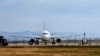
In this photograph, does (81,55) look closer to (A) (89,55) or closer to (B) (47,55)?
(A) (89,55)

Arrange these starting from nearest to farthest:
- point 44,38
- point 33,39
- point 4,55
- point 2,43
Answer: point 4,55 → point 2,43 → point 44,38 → point 33,39

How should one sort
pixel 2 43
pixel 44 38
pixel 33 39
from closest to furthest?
pixel 2 43, pixel 44 38, pixel 33 39

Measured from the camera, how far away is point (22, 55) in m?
39.8

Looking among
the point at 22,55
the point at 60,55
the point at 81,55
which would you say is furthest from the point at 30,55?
the point at 81,55

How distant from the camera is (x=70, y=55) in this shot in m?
39.2

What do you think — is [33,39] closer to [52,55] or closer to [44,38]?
[44,38]

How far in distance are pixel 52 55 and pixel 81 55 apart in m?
3.52

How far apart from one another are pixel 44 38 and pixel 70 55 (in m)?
42.9

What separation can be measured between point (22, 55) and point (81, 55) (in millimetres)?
7228

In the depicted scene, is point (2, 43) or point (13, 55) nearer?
point (13, 55)

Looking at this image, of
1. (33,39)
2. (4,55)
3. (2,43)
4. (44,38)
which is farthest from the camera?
(33,39)

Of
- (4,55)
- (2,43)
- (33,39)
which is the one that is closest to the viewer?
(4,55)

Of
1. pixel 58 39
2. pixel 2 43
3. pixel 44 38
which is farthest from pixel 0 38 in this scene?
pixel 58 39

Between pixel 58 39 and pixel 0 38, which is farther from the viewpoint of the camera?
pixel 58 39
